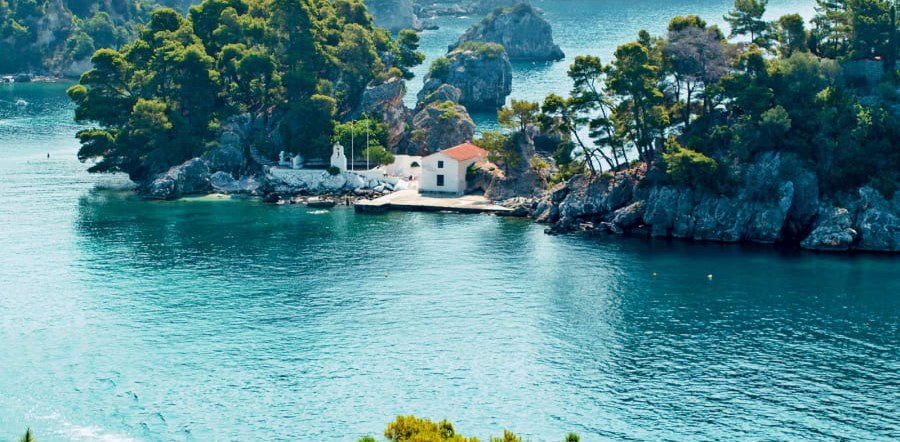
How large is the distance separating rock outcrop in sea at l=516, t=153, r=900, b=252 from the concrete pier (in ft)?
38.8

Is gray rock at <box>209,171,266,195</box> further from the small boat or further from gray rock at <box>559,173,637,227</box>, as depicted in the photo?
gray rock at <box>559,173,637,227</box>

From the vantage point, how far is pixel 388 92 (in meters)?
173

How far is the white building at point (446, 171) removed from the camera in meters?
150

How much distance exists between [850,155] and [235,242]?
68.3 m

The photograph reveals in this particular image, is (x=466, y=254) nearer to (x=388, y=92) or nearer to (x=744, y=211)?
(x=744, y=211)

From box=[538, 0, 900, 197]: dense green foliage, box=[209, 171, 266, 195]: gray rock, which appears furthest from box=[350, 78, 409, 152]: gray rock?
box=[538, 0, 900, 197]: dense green foliage

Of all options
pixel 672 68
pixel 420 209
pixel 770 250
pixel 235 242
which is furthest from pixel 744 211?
pixel 235 242

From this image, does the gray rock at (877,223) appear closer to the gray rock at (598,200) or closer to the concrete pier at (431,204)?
the gray rock at (598,200)

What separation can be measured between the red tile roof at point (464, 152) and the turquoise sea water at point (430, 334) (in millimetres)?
14542

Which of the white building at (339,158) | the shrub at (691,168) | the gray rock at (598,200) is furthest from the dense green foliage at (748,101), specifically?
the white building at (339,158)

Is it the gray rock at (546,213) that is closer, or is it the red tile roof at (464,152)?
the gray rock at (546,213)

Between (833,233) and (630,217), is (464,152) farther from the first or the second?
(833,233)

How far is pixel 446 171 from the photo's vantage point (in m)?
151

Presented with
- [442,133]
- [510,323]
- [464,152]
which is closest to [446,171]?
[464,152]
